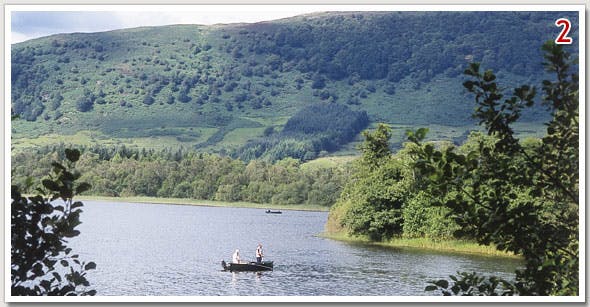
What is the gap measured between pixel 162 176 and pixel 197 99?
42.0ft

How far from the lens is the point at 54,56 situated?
20.8 metres

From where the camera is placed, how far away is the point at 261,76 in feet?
191

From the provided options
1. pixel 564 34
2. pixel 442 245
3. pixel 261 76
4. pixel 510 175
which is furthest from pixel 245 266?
pixel 261 76

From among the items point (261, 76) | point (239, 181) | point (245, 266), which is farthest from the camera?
point (261, 76)

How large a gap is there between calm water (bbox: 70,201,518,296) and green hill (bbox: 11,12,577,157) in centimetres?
392

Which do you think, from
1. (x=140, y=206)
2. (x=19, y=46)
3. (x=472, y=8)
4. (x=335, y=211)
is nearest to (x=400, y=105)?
(x=140, y=206)

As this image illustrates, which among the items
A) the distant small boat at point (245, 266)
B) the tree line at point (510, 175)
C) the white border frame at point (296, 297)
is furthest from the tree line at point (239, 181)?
the tree line at point (510, 175)

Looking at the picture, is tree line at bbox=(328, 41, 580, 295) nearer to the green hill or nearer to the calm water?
the green hill

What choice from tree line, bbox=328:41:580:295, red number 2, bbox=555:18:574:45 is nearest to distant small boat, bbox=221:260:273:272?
red number 2, bbox=555:18:574:45

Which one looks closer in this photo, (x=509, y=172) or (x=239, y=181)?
(x=509, y=172)

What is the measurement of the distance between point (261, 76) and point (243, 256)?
30.5 meters

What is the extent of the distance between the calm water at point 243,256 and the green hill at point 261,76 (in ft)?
12.9

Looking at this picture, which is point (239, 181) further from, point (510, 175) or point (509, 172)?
point (509, 172)

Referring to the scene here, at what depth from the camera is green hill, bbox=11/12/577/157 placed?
72.8ft
